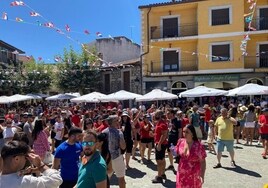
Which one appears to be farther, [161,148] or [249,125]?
[249,125]

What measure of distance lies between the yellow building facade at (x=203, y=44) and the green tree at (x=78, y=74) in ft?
21.7

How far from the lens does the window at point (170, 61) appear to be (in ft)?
87.2

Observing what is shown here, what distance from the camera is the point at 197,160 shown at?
5.04 metres

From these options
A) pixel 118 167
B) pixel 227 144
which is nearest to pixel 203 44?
pixel 227 144

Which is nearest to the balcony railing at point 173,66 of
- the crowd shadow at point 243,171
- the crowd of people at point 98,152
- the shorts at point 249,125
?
the shorts at point 249,125

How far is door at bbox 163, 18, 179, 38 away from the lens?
26828 millimetres

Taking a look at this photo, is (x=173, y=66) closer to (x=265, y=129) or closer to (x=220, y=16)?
(x=220, y=16)

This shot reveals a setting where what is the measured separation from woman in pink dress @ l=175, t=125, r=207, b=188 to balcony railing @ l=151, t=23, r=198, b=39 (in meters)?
21.9

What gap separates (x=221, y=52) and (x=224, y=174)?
58.3 ft

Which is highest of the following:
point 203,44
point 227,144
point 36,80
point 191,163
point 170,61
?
point 203,44

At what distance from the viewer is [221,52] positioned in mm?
25250

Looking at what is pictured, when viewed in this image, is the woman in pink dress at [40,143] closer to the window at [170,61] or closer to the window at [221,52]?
the window at [221,52]

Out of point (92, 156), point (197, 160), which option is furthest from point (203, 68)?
point (92, 156)

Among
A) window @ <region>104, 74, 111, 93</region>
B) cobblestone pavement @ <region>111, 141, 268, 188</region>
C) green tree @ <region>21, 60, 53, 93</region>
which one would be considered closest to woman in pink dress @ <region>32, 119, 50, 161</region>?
cobblestone pavement @ <region>111, 141, 268, 188</region>
